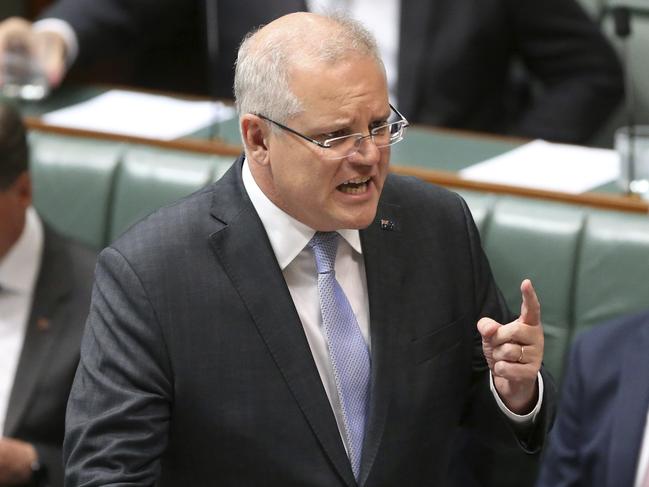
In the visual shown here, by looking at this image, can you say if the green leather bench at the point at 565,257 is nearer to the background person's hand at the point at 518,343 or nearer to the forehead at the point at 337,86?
the background person's hand at the point at 518,343

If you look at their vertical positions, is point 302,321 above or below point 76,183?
above

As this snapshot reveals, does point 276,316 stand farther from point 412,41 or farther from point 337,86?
point 412,41

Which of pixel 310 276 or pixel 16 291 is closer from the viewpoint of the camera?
pixel 310 276

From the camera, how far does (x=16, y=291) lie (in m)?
2.23

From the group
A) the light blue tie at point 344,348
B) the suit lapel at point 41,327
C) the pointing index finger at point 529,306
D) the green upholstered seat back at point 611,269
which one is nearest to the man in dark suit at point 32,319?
the suit lapel at point 41,327

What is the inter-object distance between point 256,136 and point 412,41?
4.74 feet

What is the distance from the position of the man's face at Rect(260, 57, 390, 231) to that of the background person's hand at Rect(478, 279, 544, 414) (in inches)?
7.4

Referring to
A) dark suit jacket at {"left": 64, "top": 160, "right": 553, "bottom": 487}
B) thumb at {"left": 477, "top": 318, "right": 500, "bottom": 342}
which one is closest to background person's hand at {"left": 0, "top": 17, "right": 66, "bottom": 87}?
dark suit jacket at {"left": 64, "top": 160, "right": 553, "bottom": 487}

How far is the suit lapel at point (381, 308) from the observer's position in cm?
162

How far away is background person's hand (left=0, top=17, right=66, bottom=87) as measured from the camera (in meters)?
2.81

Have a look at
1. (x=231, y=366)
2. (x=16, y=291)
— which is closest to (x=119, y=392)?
(x=231, y=366)

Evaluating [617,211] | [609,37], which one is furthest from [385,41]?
[617,211]

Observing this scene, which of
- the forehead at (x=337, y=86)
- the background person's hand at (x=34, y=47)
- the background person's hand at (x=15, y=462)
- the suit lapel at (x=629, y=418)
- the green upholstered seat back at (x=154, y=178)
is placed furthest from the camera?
the background person's hand at (x=34, y=47)

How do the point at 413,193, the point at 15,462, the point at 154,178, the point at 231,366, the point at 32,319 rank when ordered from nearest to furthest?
the point at 231,366 → the point at 413,193 → the point at 15,462 → the point at 32,319 → the point at 154,178
